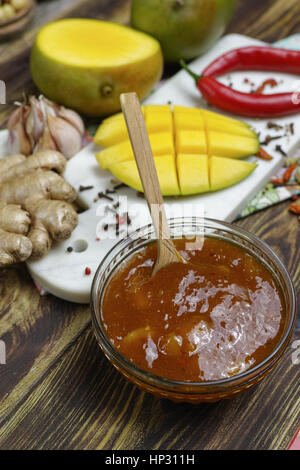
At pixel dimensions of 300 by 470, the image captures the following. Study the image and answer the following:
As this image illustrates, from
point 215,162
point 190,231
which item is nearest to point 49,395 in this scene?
point 190,231

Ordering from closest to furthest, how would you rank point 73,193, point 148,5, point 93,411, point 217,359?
point 217,359 → point 93,411 → point 73,193 → point 148,5

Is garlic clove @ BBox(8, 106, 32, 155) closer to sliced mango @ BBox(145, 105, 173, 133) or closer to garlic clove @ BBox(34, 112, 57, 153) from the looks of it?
garlic clove @ BBox(34, 112, 57, 153)

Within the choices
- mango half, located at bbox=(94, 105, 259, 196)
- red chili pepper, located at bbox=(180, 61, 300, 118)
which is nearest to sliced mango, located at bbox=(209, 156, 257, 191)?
mango half, located at bbox=(94, 105, 259, 196)

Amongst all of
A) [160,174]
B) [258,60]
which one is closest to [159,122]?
[160,174]

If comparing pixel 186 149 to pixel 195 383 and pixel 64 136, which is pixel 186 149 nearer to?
pixel 64 136

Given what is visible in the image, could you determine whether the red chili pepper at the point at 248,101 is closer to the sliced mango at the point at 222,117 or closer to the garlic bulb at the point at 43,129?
the sliced mango at the point at 222,117
